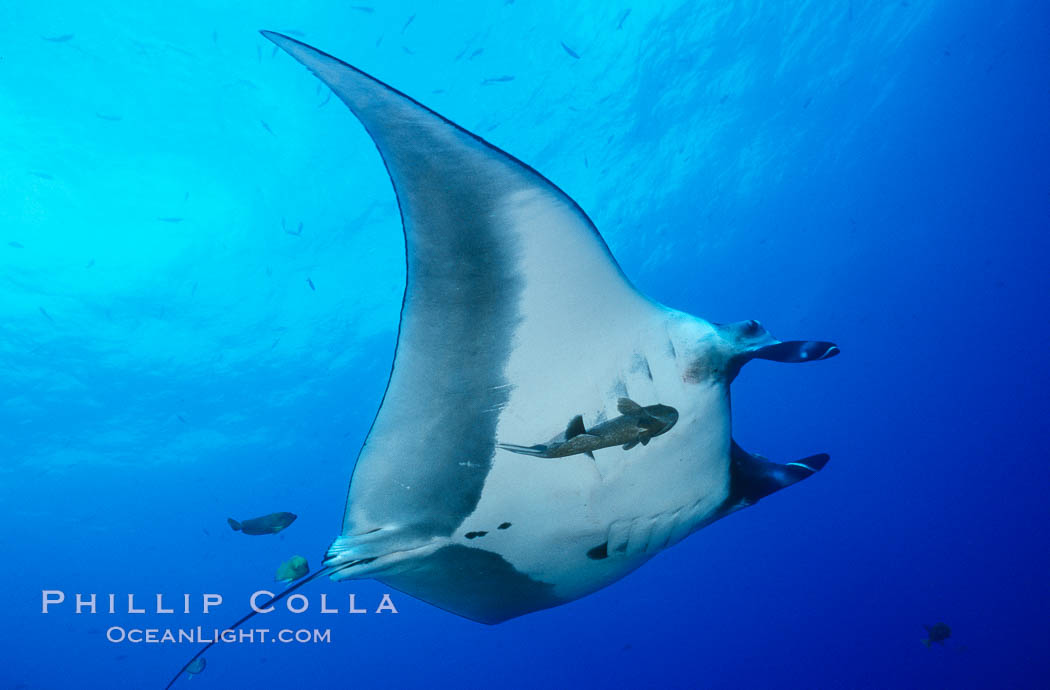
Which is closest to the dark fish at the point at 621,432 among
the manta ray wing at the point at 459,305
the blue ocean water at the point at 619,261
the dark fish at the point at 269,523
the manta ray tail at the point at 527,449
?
the manta ray tail at the point at 527,449

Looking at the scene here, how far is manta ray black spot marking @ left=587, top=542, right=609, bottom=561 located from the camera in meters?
2.27

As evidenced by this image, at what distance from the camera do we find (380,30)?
10.7 meters

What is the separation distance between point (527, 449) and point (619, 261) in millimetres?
18586

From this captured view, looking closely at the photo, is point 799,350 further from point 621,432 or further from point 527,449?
point 527,449

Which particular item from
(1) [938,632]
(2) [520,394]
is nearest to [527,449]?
(2) [520,394]

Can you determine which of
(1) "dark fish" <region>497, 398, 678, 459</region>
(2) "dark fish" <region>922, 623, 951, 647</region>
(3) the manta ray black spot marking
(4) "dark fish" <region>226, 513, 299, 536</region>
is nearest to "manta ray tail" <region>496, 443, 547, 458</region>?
(1) "dark fish" <region>497, 398, 678, 459</region>

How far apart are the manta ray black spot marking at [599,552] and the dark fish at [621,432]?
61cm

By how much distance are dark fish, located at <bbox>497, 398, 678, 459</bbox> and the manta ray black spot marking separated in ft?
1.99

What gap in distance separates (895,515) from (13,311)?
40.4m

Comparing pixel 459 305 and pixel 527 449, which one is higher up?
pixel 459 305

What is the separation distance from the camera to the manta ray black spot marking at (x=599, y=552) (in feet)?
7.45

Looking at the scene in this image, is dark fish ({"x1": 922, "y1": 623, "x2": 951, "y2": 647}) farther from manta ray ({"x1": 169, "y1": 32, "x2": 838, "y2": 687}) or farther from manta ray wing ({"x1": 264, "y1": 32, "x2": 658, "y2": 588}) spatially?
manta ray wing ({"x1": 264, "y1": 32, "x2": 658, "y2": 588})

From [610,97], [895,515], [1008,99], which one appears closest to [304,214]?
[610,97]

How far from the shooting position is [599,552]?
2.31 meters
